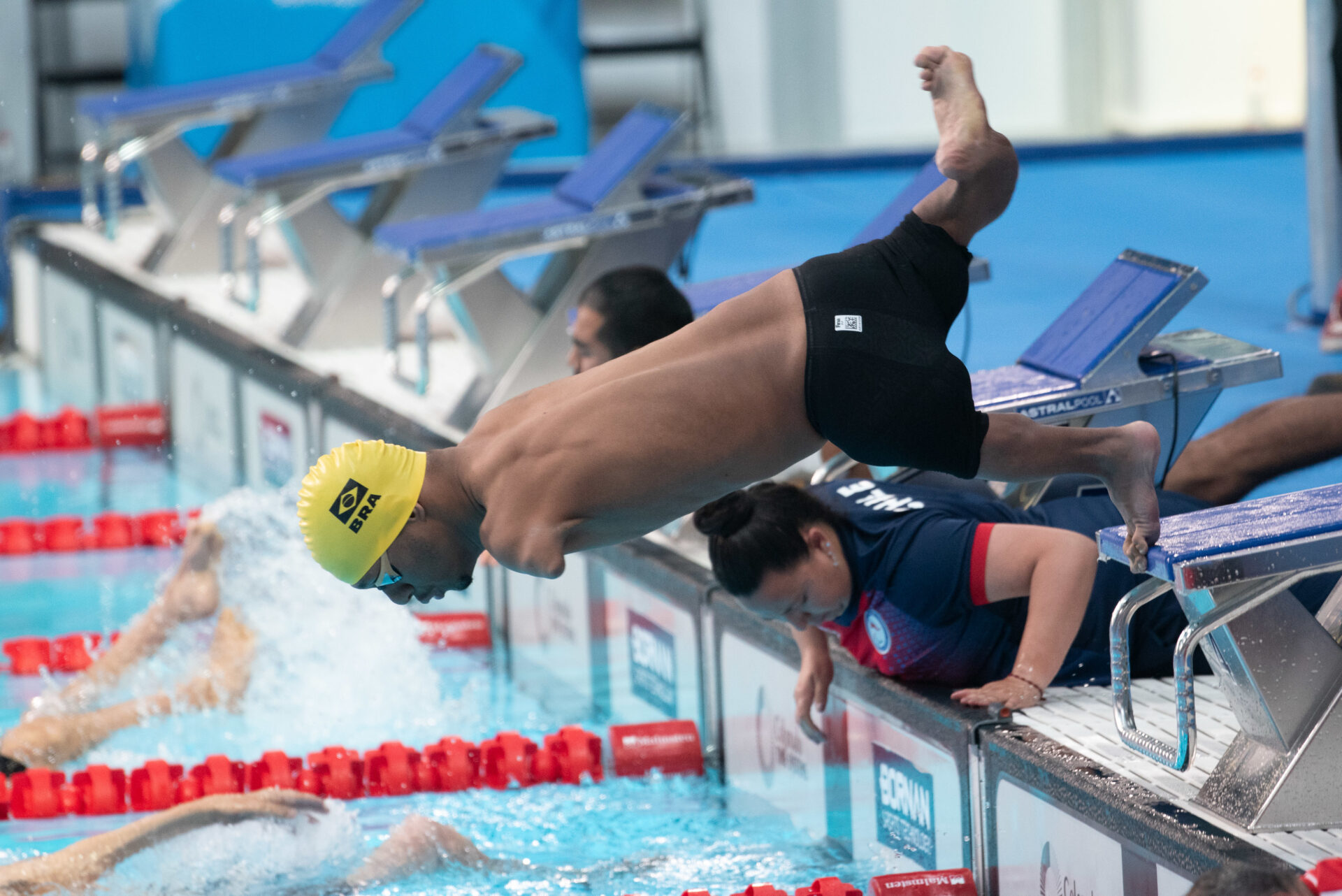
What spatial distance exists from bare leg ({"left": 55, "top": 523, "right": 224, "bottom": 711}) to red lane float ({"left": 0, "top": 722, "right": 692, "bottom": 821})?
51 centimetres

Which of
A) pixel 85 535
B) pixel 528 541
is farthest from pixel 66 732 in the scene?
pixel 528 541

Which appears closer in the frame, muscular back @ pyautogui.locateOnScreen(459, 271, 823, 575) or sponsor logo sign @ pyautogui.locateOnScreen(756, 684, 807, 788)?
muscular back @ pyautogui.locateOnScreen(459, 271, 823, 575)

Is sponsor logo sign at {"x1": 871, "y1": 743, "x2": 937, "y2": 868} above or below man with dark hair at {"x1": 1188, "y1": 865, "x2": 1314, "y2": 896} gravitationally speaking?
below

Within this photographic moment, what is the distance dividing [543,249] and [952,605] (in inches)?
105

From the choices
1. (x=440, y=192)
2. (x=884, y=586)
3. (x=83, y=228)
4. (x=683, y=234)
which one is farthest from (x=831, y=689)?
(x=83, y=228)

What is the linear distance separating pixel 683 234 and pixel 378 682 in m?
1.92

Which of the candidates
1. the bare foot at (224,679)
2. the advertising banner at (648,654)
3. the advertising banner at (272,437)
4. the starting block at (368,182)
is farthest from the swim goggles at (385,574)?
the starting block at (368,182)

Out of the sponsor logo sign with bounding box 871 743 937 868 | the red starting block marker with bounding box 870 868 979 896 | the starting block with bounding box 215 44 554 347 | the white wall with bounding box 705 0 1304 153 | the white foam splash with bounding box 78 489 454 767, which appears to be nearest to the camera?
the red starting block marker with bounding box 870 868 979 896

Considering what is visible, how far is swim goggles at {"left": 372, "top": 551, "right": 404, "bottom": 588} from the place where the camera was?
2.51 meters

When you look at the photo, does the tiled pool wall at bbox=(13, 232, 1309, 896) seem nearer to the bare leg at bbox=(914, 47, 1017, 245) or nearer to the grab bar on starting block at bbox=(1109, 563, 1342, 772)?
the grab bar on starting block at bbox=(1109, 563, 1342, 772)

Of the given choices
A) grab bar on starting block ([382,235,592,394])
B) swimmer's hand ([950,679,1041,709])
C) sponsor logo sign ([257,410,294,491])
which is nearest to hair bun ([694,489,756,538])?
swimmer's hand ([950,679,1041,709])

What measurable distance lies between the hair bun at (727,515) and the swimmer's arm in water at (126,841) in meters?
1.04

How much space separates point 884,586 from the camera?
10.3 ft

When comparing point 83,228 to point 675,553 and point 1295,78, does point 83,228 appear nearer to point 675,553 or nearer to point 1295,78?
point 675,553
